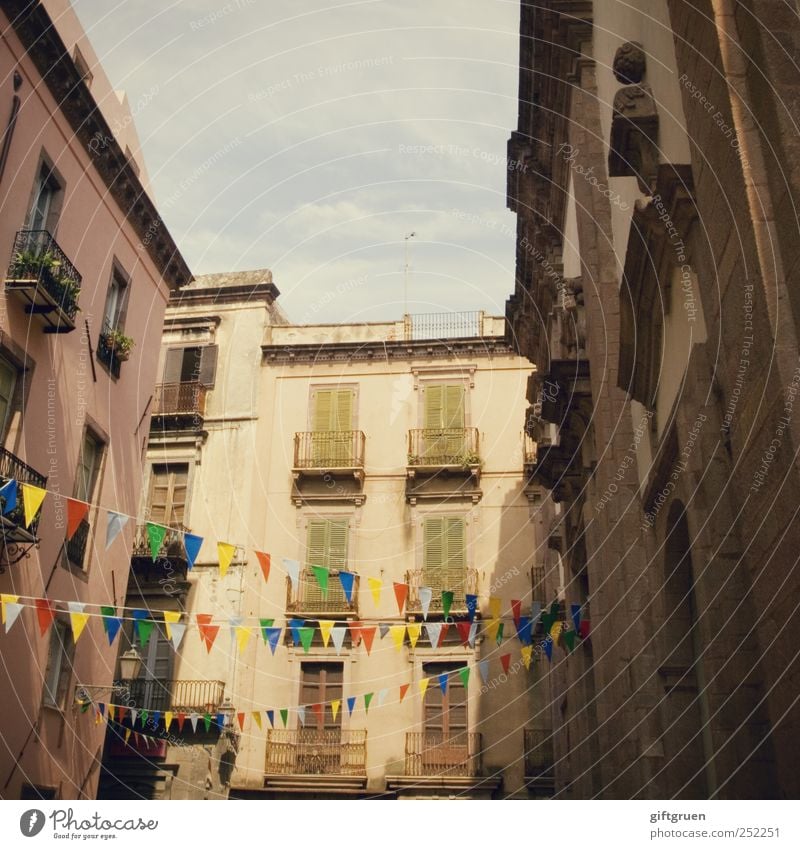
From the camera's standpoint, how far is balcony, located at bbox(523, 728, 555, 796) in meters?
23.6

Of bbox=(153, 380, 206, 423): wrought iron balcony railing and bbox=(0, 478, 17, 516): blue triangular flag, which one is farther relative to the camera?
bbox=(153, 380, 206, 423): wrought iron balcony railing

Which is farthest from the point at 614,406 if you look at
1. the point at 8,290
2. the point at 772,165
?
the point at 8,290

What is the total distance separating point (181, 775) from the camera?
2498 cm

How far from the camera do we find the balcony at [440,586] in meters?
25.7

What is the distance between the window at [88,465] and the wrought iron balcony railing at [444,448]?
11.0 meters

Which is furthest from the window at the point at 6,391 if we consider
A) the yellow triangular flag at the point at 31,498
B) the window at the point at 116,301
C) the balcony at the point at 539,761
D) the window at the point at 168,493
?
the balcony at the point at 539,761

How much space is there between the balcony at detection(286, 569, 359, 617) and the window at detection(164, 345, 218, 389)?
709cm

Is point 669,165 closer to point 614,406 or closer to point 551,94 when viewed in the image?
point 614,406

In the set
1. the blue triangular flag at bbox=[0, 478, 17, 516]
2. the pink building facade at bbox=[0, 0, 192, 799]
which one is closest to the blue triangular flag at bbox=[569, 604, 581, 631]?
the pink building facade at bbox=[0, 0, 192, 799]

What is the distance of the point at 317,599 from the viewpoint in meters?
26.2

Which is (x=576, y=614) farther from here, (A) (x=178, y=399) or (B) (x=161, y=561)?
(A) (x=178, y=399)

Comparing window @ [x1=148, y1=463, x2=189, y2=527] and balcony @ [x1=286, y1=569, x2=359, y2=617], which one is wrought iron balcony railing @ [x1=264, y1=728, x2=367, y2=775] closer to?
balcony @ [x1=286, y1=569, x2=359, y2=617]

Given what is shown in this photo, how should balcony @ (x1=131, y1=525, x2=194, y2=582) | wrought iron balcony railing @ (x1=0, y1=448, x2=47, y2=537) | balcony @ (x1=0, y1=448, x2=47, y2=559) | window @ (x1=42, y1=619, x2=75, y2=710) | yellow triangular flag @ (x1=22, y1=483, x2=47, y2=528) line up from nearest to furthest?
yellow triangular flag @ (x1=22, y1=483, x2=47, y2=528) < balcony @ (x1=0, y1=448, x2=47, y2=559) < wrought iron balcony railing @ (x1=0, y1=448, x2=47, y2=537) < window @ (x1=42, y1=619, x2=75, y2=710) < balcony @ (x1=131, y1=525, x2=194, y2=582)

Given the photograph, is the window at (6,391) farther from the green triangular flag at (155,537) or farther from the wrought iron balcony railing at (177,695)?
the wrought iron balcony railing at (177,695)
